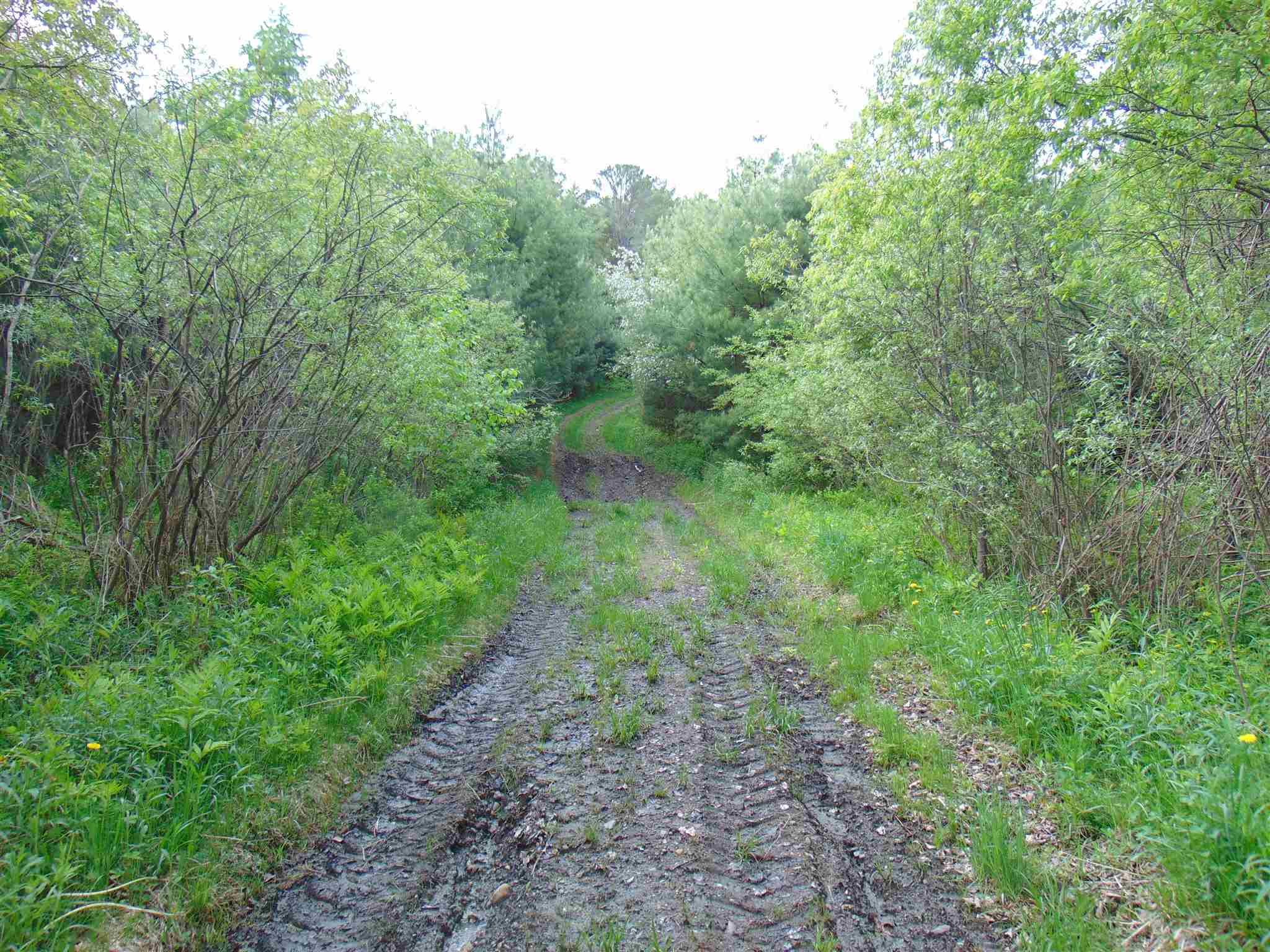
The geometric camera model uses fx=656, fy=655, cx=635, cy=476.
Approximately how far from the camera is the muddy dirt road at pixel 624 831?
3061 mm

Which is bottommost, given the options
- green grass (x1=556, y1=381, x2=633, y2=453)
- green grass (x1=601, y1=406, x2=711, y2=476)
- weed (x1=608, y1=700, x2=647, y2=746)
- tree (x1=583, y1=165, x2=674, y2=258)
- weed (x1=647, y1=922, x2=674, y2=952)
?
weed (x1=647, y1=922, x2=674, y2=952)

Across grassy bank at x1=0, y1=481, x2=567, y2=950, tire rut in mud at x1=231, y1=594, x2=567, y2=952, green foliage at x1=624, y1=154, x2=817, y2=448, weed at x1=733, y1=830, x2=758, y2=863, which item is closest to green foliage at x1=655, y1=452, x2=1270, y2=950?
weed at x1=733, y1=830, x2=758, y2=863

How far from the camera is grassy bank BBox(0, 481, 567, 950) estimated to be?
305 cm

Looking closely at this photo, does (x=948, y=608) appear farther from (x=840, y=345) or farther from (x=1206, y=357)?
(x=840, y=345)

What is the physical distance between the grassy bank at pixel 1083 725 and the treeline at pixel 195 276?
591 centimetres

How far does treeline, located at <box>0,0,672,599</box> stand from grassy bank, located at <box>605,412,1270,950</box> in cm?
591

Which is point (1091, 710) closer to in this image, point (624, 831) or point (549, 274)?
point (624, 831)

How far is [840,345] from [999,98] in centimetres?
350

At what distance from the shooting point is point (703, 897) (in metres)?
3.24

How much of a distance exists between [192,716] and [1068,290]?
282 inches

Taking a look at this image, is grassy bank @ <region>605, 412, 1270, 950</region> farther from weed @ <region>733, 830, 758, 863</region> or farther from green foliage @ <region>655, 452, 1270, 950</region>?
weed @ <region>733, 830, 758, 863</region>

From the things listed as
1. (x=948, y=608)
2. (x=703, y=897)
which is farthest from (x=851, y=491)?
(x=703, y=897)

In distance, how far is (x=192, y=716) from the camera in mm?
3977

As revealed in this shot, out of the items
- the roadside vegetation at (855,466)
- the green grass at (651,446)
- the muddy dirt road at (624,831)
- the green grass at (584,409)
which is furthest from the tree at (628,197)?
the muddy dirt road at (624,831)
